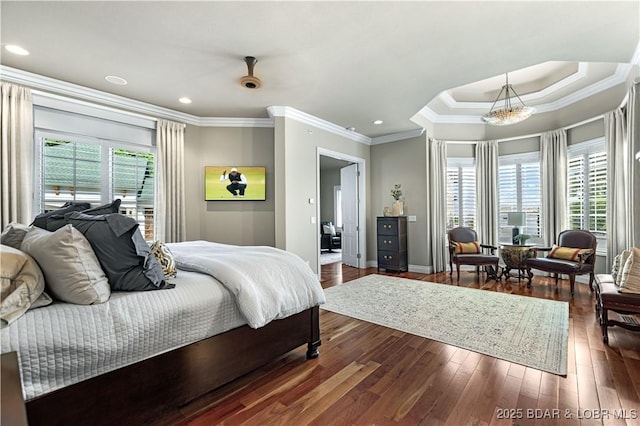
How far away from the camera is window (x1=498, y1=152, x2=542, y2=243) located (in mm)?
5395

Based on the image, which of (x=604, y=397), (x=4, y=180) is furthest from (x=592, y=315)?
(x=4, y=180)

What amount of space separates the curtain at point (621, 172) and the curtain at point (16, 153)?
22.5 feet

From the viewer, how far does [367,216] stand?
6359 mm

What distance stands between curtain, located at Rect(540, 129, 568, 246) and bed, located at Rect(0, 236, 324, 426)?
16.5ft

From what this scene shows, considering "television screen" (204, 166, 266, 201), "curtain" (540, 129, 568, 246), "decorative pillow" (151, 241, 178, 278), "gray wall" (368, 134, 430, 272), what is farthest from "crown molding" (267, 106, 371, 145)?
"curtain" (540, 129, 568, 246)

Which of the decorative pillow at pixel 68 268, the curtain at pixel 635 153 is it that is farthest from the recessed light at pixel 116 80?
the curtain at pixel 635 153

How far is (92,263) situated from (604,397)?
3088 mm

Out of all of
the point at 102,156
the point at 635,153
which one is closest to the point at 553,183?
the point at 635,153

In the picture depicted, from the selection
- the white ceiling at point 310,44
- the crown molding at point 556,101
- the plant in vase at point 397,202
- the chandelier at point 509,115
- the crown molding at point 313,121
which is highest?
the crown molding at point 556,101

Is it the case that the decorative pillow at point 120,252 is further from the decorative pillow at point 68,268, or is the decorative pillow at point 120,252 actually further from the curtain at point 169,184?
the curtain at point 169,184

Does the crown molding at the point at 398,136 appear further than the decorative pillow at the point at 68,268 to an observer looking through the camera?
Yes

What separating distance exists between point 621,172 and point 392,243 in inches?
134

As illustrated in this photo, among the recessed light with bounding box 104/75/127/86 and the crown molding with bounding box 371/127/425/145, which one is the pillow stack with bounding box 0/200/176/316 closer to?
the recessed light with bounding box 104/75/127/86

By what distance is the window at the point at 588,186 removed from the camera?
177 inches
